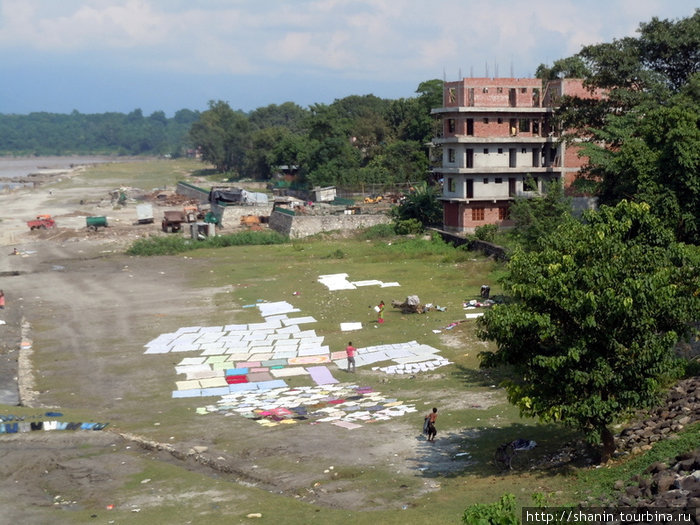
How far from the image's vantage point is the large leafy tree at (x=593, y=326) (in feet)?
57.1

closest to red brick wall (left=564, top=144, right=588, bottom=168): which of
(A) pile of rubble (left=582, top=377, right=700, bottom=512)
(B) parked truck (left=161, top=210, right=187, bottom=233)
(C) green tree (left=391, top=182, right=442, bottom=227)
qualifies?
(C) green tree (left=391, top=182, right=442, bottom=227)

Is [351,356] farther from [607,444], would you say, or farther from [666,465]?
[666,465]

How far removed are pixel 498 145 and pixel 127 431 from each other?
42.0 meters

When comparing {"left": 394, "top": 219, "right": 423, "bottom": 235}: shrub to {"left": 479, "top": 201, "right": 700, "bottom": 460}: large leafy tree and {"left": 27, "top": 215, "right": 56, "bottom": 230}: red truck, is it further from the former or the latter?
{"left": 479, "top": 201, "right": 700, "bottom": 460}: large leafy tree

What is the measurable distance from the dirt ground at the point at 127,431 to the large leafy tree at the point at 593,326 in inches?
141

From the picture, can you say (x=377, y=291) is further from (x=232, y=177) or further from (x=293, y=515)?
(x=232, y=177)

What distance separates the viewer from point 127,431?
24.1m

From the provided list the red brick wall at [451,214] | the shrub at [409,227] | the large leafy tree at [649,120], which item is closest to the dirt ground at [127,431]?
the large leafy tree at [649,120]

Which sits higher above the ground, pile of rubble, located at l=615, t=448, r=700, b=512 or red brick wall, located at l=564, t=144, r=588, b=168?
red brick wall, located at l=564, t=144, r=588, b=168

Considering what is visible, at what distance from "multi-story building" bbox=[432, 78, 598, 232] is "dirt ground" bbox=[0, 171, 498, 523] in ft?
74.2

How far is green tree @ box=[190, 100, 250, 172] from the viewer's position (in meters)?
149

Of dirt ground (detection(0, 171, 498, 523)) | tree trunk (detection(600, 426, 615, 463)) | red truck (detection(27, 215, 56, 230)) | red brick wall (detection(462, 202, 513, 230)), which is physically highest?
red brick wall (detection(462, 202, 513, 230))

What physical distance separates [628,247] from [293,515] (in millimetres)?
9428

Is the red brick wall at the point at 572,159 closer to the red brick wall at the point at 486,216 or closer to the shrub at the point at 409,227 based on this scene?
the red brick wall at the point at 486,216
